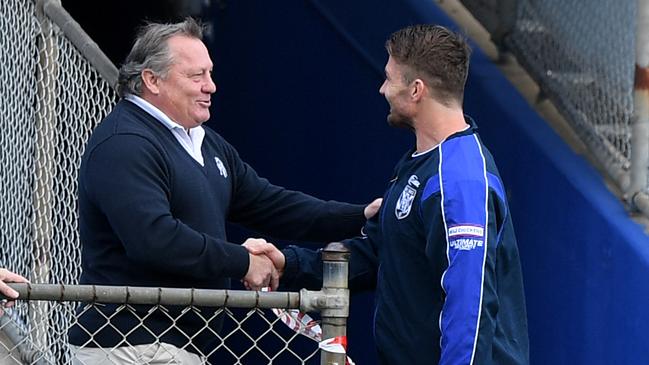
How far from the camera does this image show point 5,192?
5.57 m

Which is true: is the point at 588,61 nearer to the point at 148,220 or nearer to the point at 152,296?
the point at 148,220

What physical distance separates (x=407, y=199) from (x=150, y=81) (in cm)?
101

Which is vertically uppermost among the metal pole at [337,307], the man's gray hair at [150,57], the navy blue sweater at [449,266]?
the man's gray hair at [150,57]

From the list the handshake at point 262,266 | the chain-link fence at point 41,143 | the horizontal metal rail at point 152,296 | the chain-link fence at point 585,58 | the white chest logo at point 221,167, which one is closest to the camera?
the horizontal metal rail at point 152,296

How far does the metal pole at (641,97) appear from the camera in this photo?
5.84 metres

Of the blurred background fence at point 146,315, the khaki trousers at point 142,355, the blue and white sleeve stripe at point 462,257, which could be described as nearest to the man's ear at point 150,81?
the blurred background fence at point 146,315

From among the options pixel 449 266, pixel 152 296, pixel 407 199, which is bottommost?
pixel 449 266

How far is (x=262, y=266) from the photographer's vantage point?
447 centimetres

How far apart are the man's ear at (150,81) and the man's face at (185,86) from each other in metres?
0.01

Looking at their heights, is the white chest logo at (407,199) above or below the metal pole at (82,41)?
below

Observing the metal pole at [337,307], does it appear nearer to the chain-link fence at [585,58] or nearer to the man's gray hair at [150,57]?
the man's gray hair at [150,57]

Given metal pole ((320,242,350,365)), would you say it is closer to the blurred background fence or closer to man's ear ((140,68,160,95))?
the blurred background fence

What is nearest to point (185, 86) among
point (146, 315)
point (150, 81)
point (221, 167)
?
point (150, 81)

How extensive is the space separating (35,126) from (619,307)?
2.64 meters
